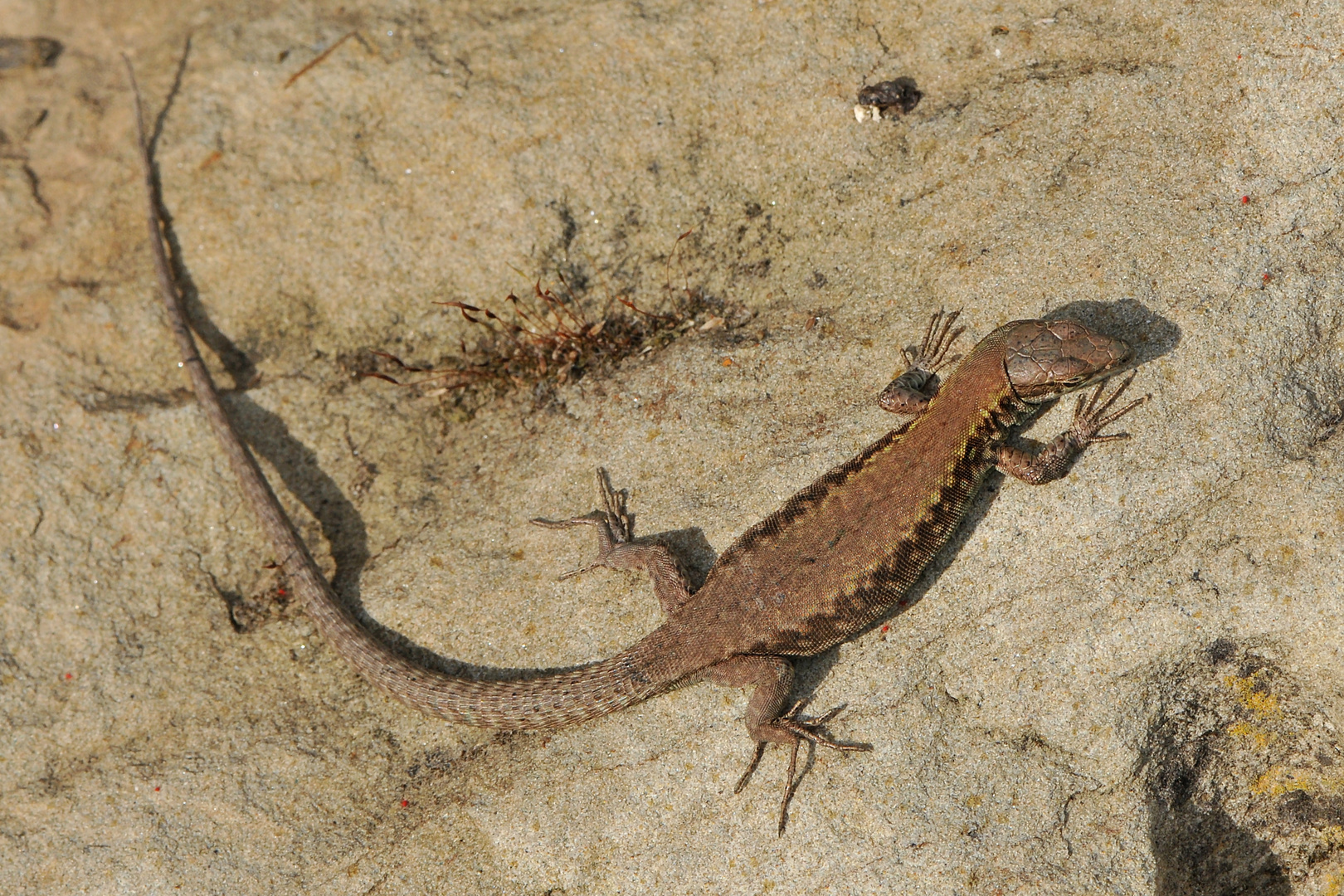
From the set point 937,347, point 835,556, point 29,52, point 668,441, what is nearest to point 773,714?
point 835,556

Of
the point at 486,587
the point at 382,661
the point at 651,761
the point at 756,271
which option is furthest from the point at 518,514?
the point at 756,271

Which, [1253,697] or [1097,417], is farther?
[1097,417]

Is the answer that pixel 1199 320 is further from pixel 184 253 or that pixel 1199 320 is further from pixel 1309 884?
pixel 184 253

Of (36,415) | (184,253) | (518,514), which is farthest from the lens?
(184,253)

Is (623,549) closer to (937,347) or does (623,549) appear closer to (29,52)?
(937,347)

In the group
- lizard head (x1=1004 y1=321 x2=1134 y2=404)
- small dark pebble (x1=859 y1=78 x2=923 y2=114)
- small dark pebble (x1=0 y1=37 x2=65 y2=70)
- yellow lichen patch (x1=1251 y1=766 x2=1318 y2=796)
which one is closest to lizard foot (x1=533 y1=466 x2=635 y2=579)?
lizard head (x1=1004 y1=321 x2=1134 y2=404)
